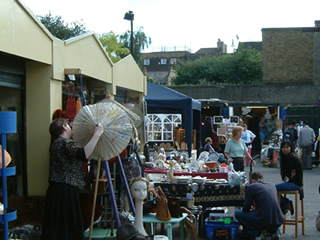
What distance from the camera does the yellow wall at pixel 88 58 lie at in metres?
6.64

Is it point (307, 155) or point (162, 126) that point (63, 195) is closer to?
point (162, 126)

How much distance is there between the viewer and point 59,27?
2559 cm

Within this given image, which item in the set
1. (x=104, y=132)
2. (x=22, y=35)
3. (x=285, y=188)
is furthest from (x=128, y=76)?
(x=104, y=132)

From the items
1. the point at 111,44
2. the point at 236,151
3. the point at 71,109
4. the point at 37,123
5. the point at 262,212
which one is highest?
the point at 111,44

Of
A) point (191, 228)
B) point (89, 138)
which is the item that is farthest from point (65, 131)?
point (191, 228)

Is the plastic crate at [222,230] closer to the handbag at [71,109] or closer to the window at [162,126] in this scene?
the handbag at [71,109]

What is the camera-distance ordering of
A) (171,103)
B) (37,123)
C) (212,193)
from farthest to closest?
(171,103) < (212,193) < (37,123)

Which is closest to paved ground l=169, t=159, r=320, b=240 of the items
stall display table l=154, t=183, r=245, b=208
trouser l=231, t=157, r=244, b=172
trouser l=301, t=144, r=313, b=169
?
trouser l=301, t=144, r=313, b=169

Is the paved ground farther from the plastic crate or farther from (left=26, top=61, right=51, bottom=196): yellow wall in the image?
(left=26, top=61, right=51, bottom=196): yellow wall

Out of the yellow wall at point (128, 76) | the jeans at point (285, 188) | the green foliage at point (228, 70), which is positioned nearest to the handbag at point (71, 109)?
the yellow wall at point (128, 76)

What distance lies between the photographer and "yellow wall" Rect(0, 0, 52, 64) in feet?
16.5

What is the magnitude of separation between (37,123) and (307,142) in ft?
39.5

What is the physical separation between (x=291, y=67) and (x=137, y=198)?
1184 inches

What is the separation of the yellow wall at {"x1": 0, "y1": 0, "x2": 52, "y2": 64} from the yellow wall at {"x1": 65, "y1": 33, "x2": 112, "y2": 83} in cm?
60
